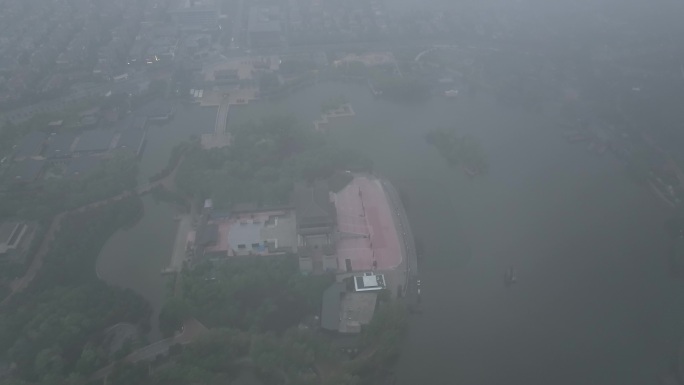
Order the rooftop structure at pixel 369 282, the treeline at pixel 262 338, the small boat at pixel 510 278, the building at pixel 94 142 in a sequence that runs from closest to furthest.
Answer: the treeline at pixel 262 338 < the rooftop structure at pixel 369 282 < the small boat at pixel 510 278 < the building at pixel 94 142

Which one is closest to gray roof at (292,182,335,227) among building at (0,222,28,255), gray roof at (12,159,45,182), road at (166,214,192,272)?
road at (166,214,192,272)

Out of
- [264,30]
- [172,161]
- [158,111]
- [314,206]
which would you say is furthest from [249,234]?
[264,30]

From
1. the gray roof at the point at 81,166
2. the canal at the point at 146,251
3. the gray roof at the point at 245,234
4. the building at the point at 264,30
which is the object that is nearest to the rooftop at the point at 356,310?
the gray roof at the point at 245,234

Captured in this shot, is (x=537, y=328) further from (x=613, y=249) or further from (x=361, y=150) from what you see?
(x=361, y=150)

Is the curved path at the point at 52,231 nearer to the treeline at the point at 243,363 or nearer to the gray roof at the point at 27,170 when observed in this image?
→ the gray roof at the point at 27,170

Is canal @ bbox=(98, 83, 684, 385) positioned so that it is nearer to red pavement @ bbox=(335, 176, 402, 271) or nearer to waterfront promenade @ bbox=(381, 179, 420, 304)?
waterfront promenade @ bbox=(381, 179, 420, 304)

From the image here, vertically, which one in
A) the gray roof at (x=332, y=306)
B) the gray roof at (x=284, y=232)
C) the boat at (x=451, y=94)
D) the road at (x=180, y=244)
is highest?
the boat at (x=451, y=94)

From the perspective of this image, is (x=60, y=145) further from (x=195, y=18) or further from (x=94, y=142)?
(x=195, y=18)
